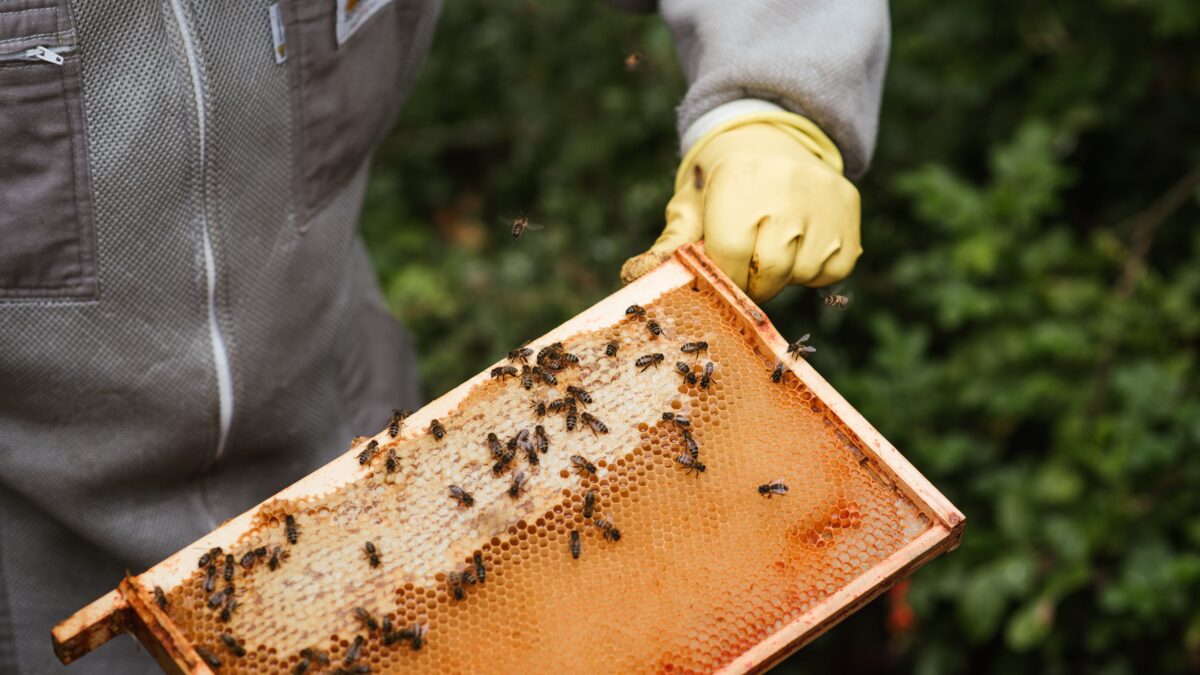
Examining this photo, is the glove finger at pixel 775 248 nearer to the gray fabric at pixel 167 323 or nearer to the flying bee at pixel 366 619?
the gray fabric at pixel 167 323

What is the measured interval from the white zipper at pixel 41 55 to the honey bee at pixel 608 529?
1363 millimetres

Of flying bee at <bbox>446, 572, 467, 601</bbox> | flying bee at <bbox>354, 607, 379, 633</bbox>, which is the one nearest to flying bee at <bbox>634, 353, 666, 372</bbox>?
flying bee at <bbox>446, 572, 467, 601</bbox>

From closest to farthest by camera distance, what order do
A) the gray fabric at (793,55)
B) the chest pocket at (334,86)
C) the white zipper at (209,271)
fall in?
the white zipper at (209,271) → the chest pocket at (334,86) → the gray fabric at (793,55)

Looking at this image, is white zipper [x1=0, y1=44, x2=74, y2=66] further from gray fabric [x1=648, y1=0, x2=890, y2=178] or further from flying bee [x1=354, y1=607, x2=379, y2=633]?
gray fabric [x1=648, y1=0, x2=890, y2=178]

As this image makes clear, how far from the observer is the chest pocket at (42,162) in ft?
6.67

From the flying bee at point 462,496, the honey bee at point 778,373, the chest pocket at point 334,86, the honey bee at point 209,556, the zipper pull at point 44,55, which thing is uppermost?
the zipper pull at point 44,55

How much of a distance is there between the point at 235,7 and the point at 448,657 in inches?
54.5

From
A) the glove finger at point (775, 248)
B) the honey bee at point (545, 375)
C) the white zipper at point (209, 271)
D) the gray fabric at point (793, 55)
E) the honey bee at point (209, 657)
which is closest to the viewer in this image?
the honey bee at point (209, 657)

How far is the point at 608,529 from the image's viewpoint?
2143 mm

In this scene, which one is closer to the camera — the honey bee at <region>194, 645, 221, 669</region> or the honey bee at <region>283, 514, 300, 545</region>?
the honey bee at <region>194, 645, 221, 669</region>

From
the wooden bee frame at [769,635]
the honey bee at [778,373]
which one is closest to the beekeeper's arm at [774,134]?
the wooden bee frame at [769,635]

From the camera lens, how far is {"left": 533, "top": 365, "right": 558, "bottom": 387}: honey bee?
90.5 inches

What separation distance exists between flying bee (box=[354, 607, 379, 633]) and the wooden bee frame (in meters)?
0.28

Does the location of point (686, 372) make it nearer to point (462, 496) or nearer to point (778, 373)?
point (778, 373)
